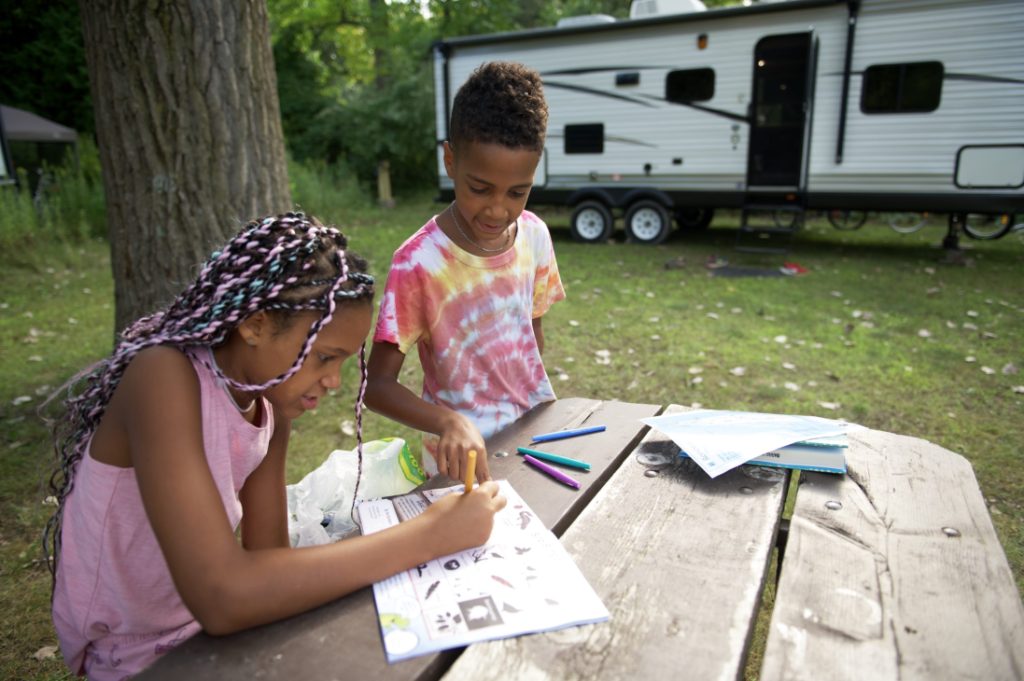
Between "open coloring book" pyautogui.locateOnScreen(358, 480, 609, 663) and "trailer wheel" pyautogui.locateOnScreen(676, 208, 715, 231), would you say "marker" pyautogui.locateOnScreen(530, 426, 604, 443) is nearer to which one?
"open coloring book" pyautogui.locateOnScreen(358, 480, 609, 663)

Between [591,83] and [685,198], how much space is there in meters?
2.43

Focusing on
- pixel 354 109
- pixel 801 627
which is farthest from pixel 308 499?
pixel 354 109

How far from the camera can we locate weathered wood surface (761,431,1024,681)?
97cm

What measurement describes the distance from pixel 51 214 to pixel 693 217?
10.5m

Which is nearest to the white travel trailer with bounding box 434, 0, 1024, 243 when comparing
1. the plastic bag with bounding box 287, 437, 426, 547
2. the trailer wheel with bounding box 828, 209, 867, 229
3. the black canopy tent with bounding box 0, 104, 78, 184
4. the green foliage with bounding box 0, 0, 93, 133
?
the trailer wheel with bounding box 828, 209, 867, 229

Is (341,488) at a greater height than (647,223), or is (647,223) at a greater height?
(647,223)

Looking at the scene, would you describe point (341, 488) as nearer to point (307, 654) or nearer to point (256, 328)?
point (256, 328)

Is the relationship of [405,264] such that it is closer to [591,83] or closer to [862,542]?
[862,542]

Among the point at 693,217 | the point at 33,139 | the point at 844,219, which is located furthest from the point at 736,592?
the point at 33,139

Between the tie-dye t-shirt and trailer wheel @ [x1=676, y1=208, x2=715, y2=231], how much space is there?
10.3 metres

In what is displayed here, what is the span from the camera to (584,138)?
10867 millimetres

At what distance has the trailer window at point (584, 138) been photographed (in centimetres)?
1076

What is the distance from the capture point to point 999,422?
3.93 meters

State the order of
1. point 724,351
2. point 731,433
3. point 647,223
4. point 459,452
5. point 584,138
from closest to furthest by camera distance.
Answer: point 459,452
point 731,433
point 724,351
point 647,223
point 584,138
